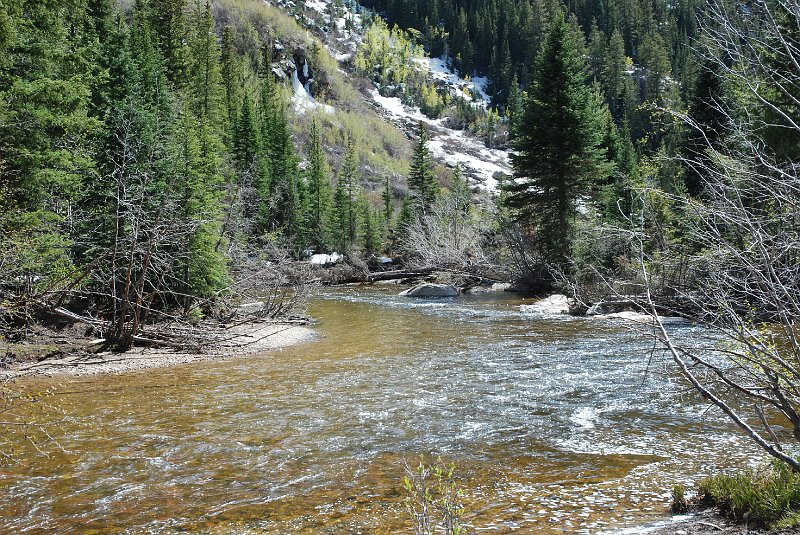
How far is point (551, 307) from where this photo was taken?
22672 mm

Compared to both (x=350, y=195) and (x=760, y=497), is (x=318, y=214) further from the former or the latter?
(x=760, y=497)

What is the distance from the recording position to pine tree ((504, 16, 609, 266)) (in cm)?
2917

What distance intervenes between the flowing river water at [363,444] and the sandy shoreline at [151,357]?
2.45ft

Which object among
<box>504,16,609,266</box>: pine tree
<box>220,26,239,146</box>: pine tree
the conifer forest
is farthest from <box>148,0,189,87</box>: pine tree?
<box>504,16,609,266</box>: pine tree

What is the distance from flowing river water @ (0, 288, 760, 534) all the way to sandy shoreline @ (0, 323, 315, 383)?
29.4 inches

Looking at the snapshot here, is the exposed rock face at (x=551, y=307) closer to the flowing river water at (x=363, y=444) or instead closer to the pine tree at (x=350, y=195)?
the flowing river water at (x=363, y=444)

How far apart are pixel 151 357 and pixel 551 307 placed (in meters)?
14.9

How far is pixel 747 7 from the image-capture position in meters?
5.07

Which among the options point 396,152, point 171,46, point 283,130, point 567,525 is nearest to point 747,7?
point 567,525

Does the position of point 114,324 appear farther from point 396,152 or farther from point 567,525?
point 396,152

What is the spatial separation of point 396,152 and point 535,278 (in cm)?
7301

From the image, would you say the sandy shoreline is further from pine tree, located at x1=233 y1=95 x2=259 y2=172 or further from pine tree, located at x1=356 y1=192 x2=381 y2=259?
pine tree, located at x1=356 y1=192 x2=381 y2=259

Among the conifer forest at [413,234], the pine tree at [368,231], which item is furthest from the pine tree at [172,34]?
the pine tree at [368,231]

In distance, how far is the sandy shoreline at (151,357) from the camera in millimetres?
12359
